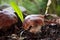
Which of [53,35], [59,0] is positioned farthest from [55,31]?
[59,0]

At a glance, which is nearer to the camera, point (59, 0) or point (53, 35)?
point (53, 35)

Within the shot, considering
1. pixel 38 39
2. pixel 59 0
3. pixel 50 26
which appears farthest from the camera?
pixel 59 0

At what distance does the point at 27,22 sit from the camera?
0.55 metres

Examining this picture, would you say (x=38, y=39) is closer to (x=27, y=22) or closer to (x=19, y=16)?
(x=27, y=22)

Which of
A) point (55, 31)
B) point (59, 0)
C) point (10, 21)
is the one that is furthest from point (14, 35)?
point (59, 0)

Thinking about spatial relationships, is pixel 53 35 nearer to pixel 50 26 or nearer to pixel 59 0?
pixel 50 26

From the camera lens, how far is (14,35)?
54cm

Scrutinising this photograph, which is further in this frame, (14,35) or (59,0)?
(59,0)

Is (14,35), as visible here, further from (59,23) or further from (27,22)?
(59,23)

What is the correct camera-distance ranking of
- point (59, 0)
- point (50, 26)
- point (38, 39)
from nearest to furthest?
point (38, 39) < point (50, 26) < point (59, 0)

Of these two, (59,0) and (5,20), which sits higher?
(5,20)

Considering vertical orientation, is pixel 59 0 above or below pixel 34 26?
below

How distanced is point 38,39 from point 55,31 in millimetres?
85

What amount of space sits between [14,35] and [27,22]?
2.4 inches
